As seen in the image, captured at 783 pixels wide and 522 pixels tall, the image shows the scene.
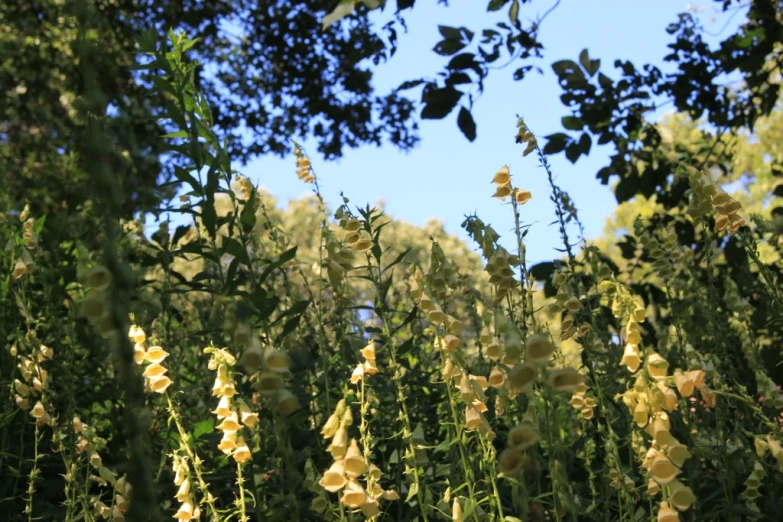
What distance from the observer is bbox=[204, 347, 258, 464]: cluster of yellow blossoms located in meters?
1.82

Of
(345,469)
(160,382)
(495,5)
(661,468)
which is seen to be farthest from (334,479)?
(495,5)

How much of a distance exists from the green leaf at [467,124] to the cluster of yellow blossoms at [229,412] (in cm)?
193

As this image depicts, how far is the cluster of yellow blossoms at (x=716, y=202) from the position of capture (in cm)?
242

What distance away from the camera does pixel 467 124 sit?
356 cm

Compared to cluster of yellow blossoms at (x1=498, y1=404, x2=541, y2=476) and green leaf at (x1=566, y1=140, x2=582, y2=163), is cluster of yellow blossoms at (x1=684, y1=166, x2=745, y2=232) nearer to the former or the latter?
cluster of yellow blossoms at (x1=498, y1=404, x2=541, y2=476)

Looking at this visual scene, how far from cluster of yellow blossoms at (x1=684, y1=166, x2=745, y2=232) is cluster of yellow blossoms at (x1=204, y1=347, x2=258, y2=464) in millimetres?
1468

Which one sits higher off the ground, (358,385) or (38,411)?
(358,385)

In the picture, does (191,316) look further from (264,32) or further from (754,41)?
(264,32)

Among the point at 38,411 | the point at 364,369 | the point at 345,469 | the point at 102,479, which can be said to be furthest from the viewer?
→ the point at 38,411

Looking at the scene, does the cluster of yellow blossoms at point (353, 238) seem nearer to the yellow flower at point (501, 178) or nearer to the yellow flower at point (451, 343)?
the yellow flower at point (501, 178)

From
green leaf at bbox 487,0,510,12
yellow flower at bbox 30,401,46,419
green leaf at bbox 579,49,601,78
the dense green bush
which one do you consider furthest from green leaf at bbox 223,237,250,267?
green leaf at bbox 579,49,601,78

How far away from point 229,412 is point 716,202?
154 centimetres

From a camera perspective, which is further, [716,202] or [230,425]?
[716,202]

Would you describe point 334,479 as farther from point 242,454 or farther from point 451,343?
point 451,343
